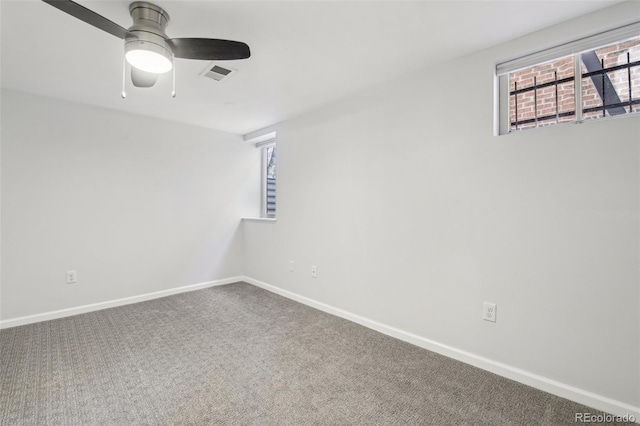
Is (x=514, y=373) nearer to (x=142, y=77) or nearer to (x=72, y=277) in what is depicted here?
(x=142, y=77)

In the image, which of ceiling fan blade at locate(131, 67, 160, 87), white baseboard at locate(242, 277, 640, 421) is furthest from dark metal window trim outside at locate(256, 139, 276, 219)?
ceiling fan blade at locate(131, 67, 160, 87)

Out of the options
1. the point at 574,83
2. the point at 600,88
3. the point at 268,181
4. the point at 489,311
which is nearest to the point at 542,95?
the point at 574,83

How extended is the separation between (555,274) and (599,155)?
0.73 meters

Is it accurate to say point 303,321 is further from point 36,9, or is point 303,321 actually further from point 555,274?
point 36,9

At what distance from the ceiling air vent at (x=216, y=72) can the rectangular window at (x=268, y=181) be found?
84.1 inches

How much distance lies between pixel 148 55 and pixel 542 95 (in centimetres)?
247

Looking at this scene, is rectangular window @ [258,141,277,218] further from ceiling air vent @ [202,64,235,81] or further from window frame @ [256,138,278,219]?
ceiling air vent @ [202,64,235,81]

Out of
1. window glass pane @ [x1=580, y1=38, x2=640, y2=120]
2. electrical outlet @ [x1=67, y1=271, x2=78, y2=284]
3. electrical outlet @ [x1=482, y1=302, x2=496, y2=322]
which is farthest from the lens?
electrical outlet @ [x1=67, y1=271, x2=78, y2=284]

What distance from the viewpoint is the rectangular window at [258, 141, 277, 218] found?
467 centimetres

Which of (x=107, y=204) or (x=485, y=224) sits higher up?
(x=107, y=204)

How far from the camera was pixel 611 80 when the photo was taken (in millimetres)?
1753

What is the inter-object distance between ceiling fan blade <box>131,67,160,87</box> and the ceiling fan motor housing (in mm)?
354

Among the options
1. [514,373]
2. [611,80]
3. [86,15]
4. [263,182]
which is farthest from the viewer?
[263,182]

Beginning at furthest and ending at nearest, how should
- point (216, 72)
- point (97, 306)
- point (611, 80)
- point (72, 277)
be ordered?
point (97, 306) < point (72, 277) < point (216, 72) < point (611, 80)
